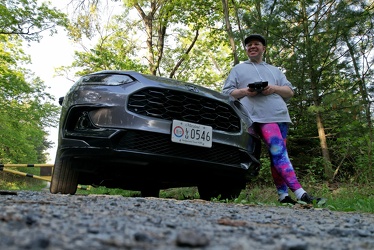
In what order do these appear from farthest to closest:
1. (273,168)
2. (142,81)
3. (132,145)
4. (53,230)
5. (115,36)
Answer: (115,36), (273,168), (142,81), (132,145), (53,230)

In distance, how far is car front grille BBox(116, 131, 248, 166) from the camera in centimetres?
282

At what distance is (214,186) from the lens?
3848 mm

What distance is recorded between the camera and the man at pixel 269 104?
11.5 feet

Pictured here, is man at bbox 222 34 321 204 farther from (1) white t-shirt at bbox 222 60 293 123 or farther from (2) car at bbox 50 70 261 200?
(2) car at bbox 50 70 261 200

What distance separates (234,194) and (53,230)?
2893 mm

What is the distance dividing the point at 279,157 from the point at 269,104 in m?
0.55

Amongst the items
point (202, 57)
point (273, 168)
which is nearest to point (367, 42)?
point (273, 168)

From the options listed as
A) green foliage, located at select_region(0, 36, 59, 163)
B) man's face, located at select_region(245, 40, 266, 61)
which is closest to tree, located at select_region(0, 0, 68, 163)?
green foliage, located at select_region(0, 36, 59, 163)

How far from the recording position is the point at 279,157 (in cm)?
354

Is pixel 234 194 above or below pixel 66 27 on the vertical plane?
below

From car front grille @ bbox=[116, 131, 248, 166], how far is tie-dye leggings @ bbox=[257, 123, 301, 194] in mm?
473

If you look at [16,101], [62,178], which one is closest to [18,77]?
[16,101]

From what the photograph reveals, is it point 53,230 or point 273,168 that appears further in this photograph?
point 273,168

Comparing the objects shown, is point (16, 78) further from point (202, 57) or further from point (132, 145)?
point (132, 145)
